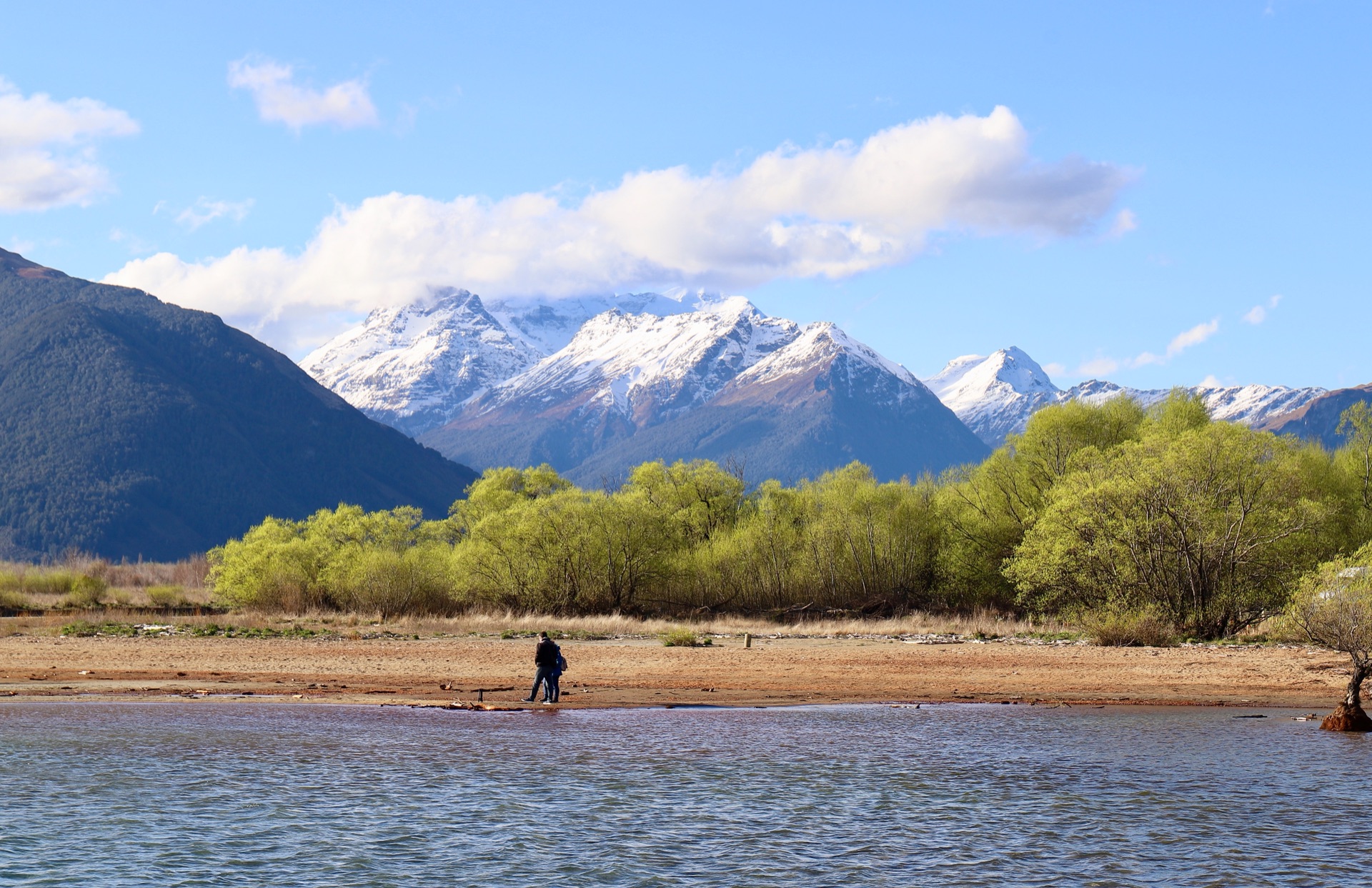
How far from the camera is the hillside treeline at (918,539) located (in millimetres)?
50719

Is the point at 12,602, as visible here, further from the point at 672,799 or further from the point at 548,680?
the point at 672,799

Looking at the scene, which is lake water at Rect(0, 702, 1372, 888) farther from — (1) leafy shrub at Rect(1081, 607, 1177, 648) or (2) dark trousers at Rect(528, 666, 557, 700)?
(1) leafy shrub at Rect(1081, 607, 1177, 648)

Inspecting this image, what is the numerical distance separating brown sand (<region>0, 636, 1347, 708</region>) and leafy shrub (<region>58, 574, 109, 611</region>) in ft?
114

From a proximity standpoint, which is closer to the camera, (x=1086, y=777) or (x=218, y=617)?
(x=1086, y=777)

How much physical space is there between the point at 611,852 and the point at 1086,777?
9823mm

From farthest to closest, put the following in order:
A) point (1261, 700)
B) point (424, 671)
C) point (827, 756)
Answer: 1. point (424, 671)
2. point (1261, 700)
3. point (827, 756)

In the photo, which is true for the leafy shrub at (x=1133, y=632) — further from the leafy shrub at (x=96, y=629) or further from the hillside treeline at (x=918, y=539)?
the leafy shrub at (x=96, y=629)

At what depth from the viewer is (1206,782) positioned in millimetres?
21312

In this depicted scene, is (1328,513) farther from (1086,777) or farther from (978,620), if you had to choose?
(1086,777)

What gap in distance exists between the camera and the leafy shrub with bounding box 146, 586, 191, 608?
3481 inches

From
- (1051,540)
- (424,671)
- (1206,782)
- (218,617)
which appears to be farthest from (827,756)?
(218,617)

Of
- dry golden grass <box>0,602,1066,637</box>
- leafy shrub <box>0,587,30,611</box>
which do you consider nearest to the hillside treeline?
dry golden grass <box>0,602,1066,637</box>

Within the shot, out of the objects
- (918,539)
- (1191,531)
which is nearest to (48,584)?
(918,539)

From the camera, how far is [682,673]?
3953cm
